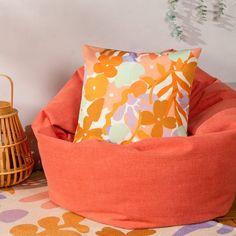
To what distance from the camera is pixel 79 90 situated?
2002 mm

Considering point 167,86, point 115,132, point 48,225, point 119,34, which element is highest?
point 119,34

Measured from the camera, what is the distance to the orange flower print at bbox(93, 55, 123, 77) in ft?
5.95

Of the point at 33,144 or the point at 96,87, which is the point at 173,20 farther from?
the point at 33,144

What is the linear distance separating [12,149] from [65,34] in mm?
578

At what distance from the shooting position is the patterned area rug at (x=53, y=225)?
5.25ft

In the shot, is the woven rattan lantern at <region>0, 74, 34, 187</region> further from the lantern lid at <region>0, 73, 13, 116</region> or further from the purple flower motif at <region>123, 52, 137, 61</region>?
the purple flower motif at <region>123, 52, 137, 61</region>

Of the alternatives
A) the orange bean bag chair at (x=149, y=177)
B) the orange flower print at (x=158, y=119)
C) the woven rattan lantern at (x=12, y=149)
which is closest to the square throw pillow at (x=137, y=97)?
the orange flower print at (x=158, y=119)

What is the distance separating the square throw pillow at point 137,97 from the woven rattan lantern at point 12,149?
0.30 meters

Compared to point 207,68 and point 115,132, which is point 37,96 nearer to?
point 115,132

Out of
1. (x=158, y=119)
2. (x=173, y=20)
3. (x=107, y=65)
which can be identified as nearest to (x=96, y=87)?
(x=107, y=65)

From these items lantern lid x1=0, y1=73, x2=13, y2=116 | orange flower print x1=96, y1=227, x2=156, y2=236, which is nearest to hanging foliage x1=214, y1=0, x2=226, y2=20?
lantern lid x1=0, y1=73, x2=13, y2=116

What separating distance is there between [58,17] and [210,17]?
728 millimetres

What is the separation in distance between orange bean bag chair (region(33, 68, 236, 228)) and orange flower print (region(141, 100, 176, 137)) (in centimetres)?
13

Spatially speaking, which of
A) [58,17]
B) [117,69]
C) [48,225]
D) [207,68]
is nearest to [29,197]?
[48,225]
